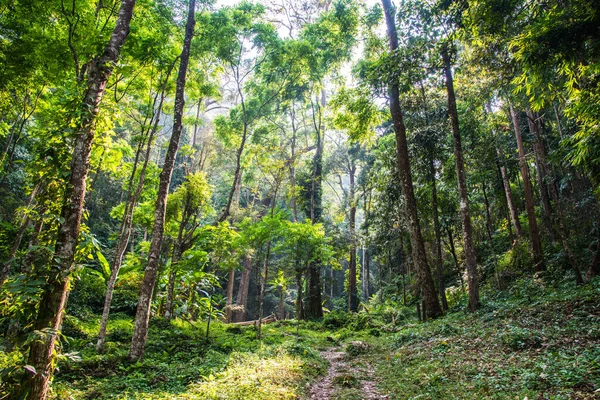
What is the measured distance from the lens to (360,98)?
13.6m

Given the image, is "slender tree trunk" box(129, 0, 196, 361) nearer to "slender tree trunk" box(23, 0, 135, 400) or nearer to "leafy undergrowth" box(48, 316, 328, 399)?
"leafy undergrowth" box(48, 316, 328, 399)

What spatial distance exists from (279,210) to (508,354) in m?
8.94

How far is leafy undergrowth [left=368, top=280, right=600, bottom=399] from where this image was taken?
4383 millimetres

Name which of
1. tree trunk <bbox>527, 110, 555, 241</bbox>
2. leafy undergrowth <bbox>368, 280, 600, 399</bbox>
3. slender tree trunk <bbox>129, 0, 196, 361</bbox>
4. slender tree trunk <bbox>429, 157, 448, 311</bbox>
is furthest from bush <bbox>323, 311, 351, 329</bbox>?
slender tree trunk <bbox>129, 0, 196, 361</bbox>

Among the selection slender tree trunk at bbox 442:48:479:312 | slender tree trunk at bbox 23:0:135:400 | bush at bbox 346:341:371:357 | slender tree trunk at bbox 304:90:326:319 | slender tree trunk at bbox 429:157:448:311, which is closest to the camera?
slender tree trunk at bbox 23:0:135:400

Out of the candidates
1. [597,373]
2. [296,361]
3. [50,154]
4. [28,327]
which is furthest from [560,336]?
[50,154]

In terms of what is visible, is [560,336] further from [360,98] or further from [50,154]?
[360,98]

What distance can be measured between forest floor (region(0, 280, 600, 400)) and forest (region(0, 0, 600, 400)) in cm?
6

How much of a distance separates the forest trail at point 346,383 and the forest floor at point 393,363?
0.02 meters

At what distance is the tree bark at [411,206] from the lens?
12156 mm

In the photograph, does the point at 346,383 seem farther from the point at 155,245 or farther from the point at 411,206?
the point at 411,206

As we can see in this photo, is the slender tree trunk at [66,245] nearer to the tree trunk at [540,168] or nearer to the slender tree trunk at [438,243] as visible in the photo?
the slender tree trunk at [438,243]

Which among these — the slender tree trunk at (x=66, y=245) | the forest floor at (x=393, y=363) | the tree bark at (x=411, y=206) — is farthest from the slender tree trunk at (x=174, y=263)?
the tree bark at (x=411, y=206)

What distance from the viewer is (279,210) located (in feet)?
42.8
